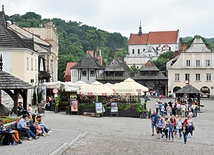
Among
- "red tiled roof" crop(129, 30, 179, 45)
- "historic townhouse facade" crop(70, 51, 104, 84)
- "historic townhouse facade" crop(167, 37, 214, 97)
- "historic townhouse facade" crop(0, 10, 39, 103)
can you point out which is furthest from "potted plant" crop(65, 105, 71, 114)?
"red tiled roof" crop(129, 30, 179, 45)

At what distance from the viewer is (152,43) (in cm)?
16112

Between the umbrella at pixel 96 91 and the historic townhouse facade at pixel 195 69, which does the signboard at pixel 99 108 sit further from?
the historic townhouse facade at pixel 195 69

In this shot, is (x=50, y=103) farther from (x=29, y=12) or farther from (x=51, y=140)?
(x=29, y=12)

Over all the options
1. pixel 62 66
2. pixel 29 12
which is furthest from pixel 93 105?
pixel 29 12

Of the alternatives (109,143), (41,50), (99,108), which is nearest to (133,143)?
(109,143)

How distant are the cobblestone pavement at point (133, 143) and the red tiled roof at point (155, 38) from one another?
133772mm

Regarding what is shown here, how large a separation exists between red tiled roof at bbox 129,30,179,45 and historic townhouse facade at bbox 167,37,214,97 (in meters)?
85.9

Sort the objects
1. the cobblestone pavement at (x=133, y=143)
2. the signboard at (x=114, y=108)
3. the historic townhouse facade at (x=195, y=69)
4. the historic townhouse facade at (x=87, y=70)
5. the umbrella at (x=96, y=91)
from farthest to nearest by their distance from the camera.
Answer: the historic townhouse facade at (x=87, y=70) < the historic townhouse facade at (x=195, y=69) < the umbrella at (x=96, y=91) < the signboard at (x=114, y=108) < the cobblestone pavement at (x=133, y=143)

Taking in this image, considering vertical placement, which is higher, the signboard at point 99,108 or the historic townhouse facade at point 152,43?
the historic townhouse facade at point 152,43

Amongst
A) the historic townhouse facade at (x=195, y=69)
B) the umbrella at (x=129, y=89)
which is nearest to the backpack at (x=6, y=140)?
the umbrella at (x=129, y=89)

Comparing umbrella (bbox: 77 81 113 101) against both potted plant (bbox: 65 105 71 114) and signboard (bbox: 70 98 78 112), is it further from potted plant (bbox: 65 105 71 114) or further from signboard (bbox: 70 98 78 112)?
potted plant (bbox: 65 105 71 114)

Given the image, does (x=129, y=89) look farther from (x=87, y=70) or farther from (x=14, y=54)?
(x=87, y=70)

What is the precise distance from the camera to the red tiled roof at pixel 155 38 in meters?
159

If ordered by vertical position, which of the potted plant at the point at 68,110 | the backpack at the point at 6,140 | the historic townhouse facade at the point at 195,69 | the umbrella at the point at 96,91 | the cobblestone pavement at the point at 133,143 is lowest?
the cobblestone pavement at the point at 133,143
